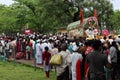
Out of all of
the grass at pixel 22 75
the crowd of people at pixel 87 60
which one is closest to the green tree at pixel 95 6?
the crowd of people at pixel 87 60

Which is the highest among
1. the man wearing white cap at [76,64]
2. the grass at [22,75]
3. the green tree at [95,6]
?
the green tree at [95,6]

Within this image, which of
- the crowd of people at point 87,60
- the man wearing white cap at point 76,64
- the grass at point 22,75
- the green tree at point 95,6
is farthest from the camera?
the green tree at point 95,6

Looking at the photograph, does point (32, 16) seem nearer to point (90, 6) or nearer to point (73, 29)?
point (90, 6)

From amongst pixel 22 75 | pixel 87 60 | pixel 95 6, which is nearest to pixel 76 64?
pixel 87 60

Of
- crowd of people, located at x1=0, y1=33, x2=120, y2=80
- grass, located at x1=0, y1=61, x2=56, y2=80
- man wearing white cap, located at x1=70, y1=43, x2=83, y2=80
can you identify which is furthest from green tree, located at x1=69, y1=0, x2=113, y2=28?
man wearing white cap, located at x1=70, y1=43, x2=83, y2=80

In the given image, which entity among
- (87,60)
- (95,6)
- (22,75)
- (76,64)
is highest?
(95,6)

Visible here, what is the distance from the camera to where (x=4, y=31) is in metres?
70.2

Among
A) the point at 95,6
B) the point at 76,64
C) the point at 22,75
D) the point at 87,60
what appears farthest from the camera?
the point at 95,6

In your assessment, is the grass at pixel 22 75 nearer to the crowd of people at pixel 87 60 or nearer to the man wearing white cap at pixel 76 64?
the crowd of people at pixel 87 60

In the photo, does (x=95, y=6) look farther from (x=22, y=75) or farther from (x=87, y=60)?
(x=87, y=60)

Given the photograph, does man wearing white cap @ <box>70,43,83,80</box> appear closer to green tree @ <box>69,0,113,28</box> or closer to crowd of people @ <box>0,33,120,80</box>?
crowd of people @ <box>0,33,120,80</box>

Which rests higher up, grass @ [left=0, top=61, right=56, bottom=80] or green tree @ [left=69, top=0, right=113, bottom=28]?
green tree @ [left=69, top=0, right=113, bottom=28]

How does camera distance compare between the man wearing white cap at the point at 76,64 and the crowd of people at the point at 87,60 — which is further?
the man wearing white cap at the point at 76,64

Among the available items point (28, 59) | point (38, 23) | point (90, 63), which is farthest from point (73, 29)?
point (38, 23)
